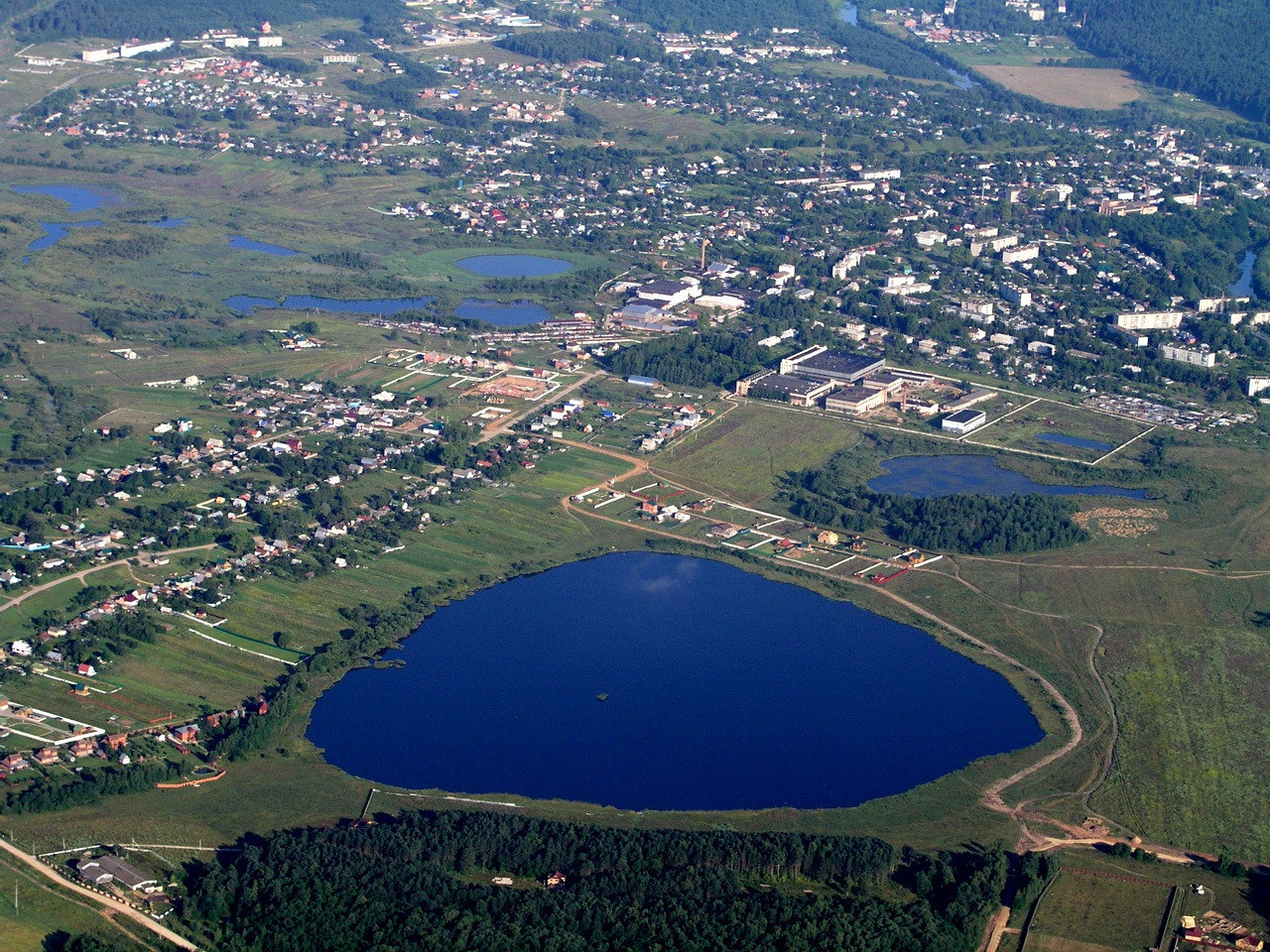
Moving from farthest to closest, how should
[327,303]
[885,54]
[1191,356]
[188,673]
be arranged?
[885,54] → [327,303] → [1191,356] → [188,673]

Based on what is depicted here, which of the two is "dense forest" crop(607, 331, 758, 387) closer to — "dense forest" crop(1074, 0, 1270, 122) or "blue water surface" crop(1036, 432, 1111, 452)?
"blue water surface" crop(1036, 432, 1111, 452)

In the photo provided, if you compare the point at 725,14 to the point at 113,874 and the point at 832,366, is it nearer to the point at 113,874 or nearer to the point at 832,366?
the point at 832,366

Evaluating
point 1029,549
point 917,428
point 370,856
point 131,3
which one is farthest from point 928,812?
point 131,3

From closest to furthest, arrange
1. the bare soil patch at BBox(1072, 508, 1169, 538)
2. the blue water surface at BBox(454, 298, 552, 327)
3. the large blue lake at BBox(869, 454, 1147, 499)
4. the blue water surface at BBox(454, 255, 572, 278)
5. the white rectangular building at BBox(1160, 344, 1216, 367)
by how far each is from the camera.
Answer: the bare soil patch at BBox(1072, 508, 1169, 538), the large blue lake at BBox(869, 454, 1147, 499), the white rectangular building at BBox(1160, 344, 1216, 367), the blue water surface at BBox(454, 298, 552, 327), the blue water surface at BBox(454, 255, 572, 278)

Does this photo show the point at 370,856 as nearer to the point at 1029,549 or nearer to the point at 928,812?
the point at 928,812

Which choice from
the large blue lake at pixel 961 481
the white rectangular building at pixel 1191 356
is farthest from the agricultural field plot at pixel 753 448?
the white rectangular building at pixel 1191 356

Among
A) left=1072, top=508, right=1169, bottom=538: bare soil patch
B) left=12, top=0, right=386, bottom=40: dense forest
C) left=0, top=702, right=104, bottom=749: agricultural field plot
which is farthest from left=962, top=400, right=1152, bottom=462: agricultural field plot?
left=12, top=0, right=386, bottom=40: dense forest

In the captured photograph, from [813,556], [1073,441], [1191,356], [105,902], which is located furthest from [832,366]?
[105,902]
